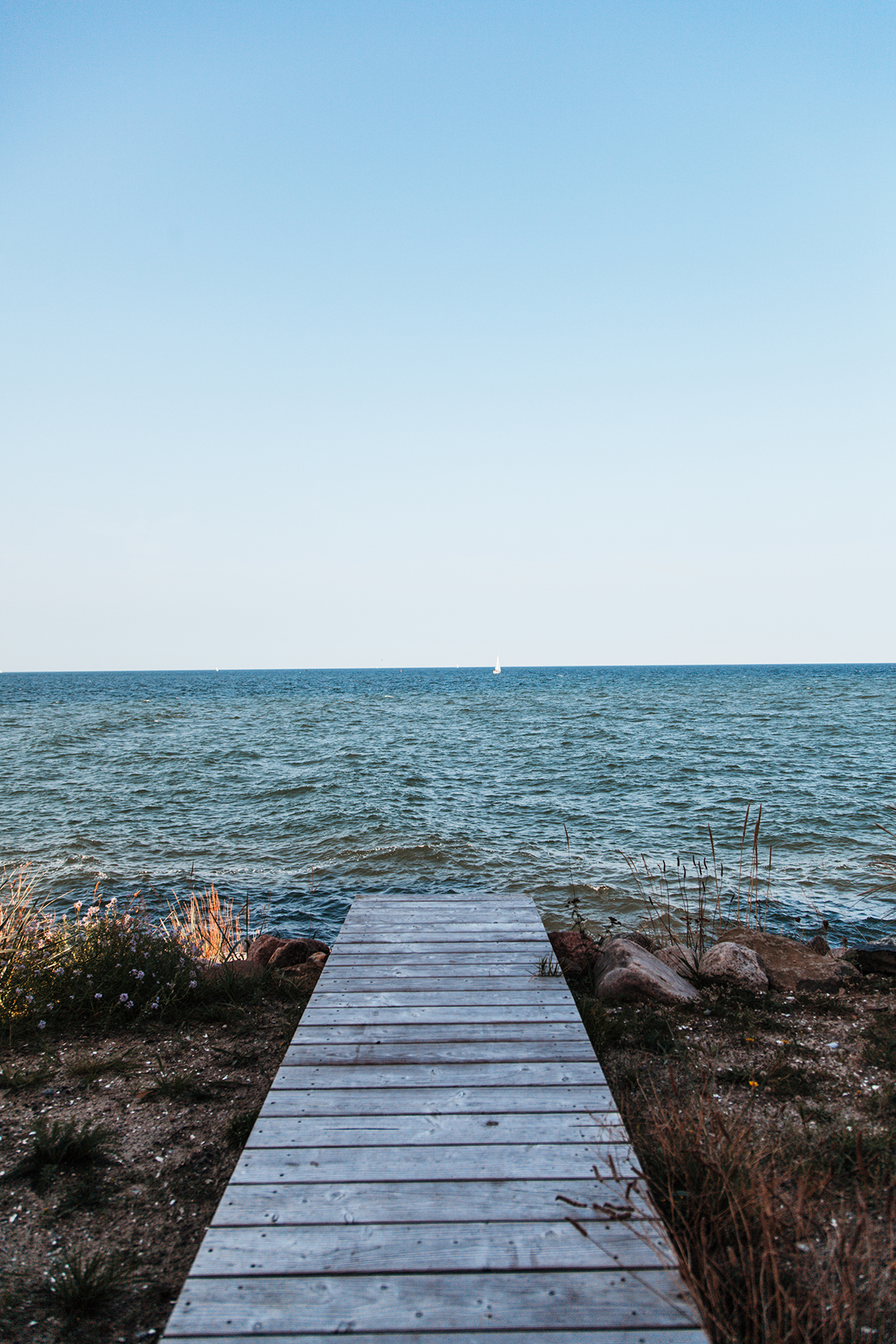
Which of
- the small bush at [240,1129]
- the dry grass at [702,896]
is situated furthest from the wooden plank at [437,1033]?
the dry grass at [702,896]

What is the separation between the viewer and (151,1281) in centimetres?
291

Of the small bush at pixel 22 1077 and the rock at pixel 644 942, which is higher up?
the small bush at pixel 22 1077

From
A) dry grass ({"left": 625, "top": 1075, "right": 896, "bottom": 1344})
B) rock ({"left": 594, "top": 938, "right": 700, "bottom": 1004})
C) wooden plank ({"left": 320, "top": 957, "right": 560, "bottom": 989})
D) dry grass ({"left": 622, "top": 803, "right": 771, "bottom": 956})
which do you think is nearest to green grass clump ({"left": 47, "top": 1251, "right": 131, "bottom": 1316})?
wooden plank ({"left": 320, "top": 957, "right": 560, "bottom": 989})

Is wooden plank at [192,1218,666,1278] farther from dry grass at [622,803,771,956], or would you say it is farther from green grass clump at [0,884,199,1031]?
dry grass at [622,803,771,956]

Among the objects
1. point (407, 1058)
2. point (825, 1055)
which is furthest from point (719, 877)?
point (407, 1058)

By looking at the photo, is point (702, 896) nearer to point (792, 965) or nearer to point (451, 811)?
point (792, 965)

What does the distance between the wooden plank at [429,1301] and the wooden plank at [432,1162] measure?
444 millimetres

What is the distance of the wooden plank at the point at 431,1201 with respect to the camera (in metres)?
2.61

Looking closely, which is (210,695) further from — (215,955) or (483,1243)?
(483,1243)

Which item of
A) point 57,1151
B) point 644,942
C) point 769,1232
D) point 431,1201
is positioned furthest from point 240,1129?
point 644,942

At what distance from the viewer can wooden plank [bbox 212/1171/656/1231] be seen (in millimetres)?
2611

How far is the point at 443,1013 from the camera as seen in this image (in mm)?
4219

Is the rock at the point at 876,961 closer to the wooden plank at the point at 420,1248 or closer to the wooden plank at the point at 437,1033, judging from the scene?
the wooden plank at the point at 437,1033

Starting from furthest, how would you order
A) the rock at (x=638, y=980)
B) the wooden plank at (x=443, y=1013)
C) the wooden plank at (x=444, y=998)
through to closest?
the rock at (x=638, y=980) → the wooden plank at (x=444, y=998) → the wooden plank at (x=443, y=1013)
